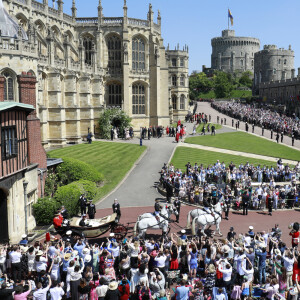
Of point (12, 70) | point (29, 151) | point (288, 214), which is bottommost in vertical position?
point (288, 214)

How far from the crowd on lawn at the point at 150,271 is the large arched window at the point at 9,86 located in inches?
883

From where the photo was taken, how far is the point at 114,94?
6116 centimetres

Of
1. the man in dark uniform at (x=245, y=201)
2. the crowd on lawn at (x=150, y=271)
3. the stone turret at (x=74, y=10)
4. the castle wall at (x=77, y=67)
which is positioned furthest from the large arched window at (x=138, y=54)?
the crowd on lawn at (x=150, y=271)

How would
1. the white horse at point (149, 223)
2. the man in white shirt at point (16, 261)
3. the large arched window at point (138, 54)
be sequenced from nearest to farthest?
the man in white shirt at point (16, 261) < the white horse at point (149, 223) < the large arched window at point (138, 54)

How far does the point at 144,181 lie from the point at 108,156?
829 centimetres

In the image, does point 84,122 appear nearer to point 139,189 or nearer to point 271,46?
point 139,189

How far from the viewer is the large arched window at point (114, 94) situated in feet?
200

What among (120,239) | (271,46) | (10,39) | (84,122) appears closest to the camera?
(120,239)

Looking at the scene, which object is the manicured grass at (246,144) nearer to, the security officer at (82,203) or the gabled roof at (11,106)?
the security officer at (82,203)

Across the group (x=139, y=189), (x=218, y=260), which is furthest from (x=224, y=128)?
(x=218, y=260)

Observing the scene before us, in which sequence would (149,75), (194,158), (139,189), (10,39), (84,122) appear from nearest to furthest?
(139,189)
(10,39)
(194,158)
(84,122)
(149,75)

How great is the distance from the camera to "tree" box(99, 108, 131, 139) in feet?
172

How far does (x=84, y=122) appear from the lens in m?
51.8

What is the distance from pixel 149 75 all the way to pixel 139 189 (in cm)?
3649
